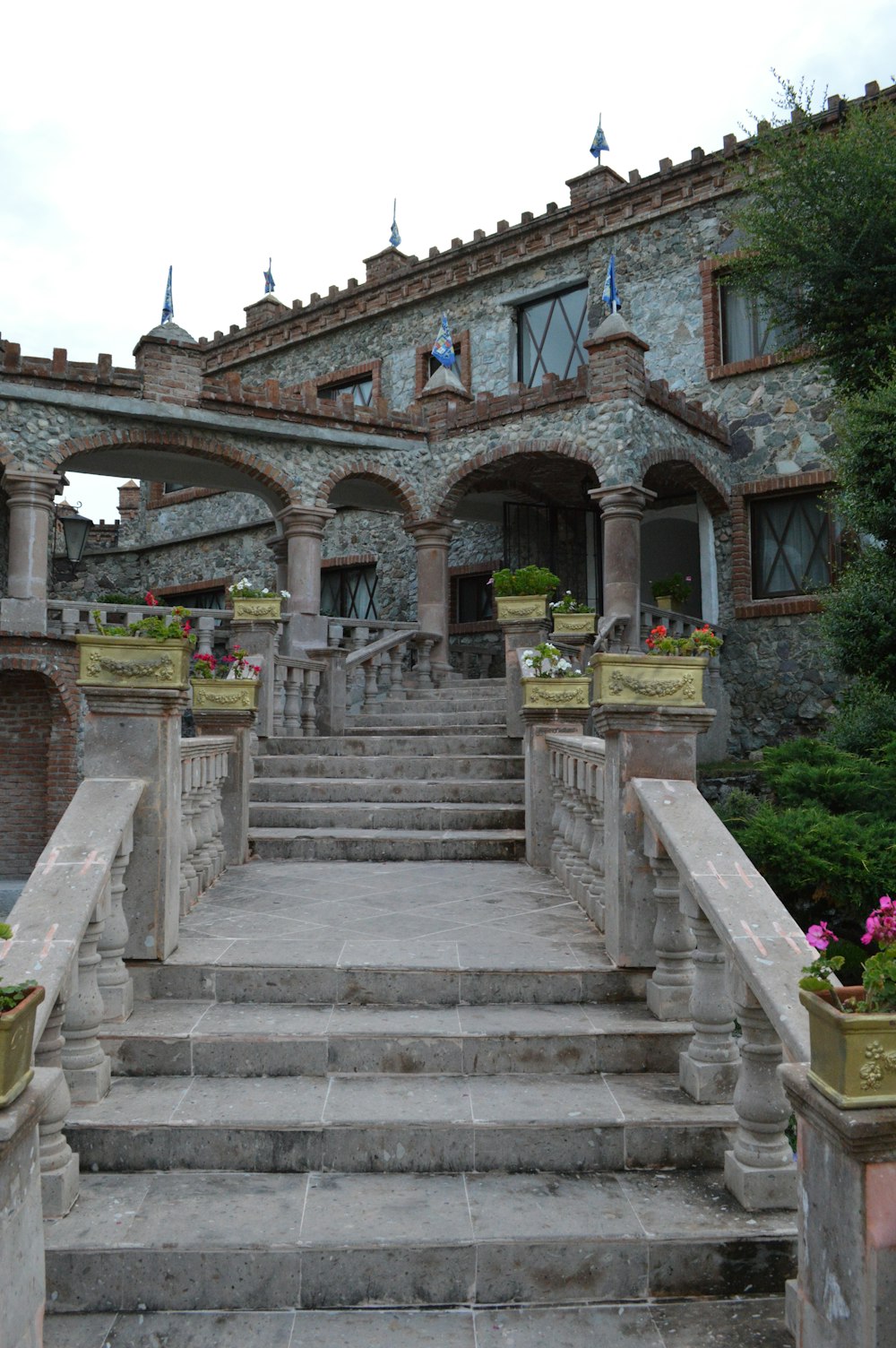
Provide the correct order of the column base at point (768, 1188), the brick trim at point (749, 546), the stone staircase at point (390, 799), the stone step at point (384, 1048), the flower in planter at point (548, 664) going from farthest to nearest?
1. the brick trim at point (749, 546)
2. the flower in planter at point (548, 664)
3. the stone staircase at point (390, 799)
4. the stone step at point (384, 1048)
5. the column base at point (768, 1188)

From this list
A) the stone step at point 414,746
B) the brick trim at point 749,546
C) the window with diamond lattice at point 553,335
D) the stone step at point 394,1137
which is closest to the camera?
the stone step at point 394,1137

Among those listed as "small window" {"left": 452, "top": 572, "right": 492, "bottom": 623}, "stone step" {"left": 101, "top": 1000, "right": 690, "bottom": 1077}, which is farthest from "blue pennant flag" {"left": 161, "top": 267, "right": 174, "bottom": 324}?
"stone step" {"left": 101, "top": 1000, "right": 690, "bottom": 1077}

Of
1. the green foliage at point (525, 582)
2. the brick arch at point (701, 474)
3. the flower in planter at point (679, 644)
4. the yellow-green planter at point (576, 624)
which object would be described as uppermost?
the brick arch at point (701, 474)

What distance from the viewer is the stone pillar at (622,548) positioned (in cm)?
1354

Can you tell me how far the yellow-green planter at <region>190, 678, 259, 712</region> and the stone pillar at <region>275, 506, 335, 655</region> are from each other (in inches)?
278

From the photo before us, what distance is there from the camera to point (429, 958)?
4703 mm

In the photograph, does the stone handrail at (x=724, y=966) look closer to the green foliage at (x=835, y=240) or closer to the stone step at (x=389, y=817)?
the stone step at (x=389, y=817)

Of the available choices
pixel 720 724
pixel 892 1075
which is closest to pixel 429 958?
pixel 892 1075

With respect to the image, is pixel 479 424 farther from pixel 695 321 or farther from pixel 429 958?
pixel 429 958

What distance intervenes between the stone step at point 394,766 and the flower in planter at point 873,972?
21.9 ft

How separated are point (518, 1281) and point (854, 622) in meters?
8.70

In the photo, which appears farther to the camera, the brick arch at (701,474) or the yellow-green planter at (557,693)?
the brick arch at (701,474)

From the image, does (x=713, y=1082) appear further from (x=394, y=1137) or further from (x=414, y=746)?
(x=414, y=746)

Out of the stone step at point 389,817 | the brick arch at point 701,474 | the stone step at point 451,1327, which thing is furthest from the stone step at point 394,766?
the stone step at point 451,1327
